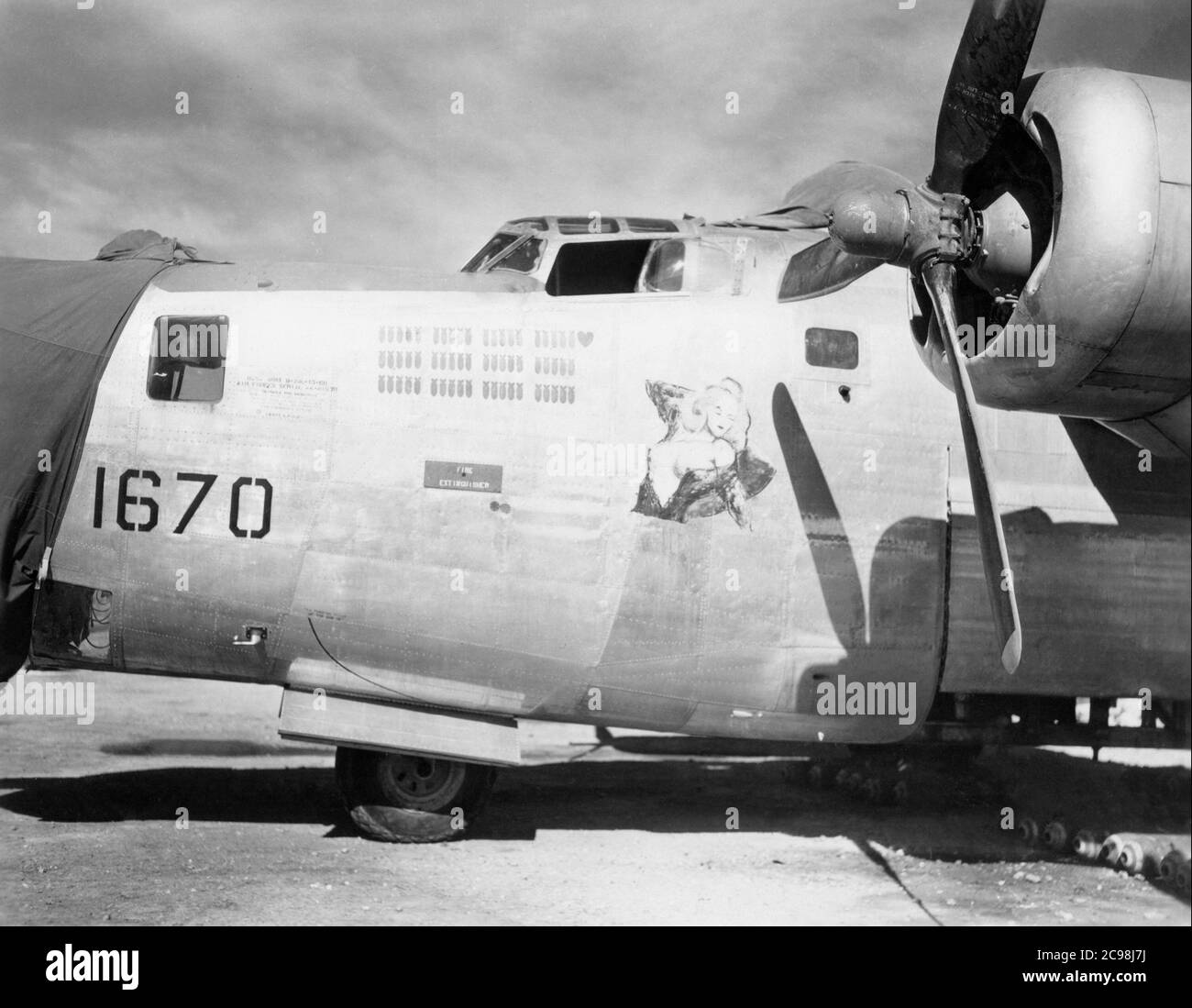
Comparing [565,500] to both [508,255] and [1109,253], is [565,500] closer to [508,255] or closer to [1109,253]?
[508,255]

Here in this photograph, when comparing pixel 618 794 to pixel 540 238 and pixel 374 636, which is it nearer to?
pixel 374 636

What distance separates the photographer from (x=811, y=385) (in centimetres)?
756

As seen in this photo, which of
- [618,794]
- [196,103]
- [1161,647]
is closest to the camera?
[1161,647]

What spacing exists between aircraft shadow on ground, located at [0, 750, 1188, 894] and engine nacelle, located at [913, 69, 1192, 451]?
3688mm

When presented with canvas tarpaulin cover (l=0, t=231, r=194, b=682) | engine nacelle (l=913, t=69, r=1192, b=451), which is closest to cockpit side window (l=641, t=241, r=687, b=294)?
engine nacelle (l=913, t=69, r=1192, b=451)

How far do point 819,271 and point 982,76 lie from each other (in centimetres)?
169

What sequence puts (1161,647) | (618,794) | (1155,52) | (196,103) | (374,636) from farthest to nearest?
(618,794) → (196,103) → (1161,647) → (374,636) → (1155,52)

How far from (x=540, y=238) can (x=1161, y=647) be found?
532cm

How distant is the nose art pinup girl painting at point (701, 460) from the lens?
733cm

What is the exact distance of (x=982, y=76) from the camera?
605 cm

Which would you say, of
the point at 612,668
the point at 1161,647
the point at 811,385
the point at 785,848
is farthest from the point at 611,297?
the point at 1161,647

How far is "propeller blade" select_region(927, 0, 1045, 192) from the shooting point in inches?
232

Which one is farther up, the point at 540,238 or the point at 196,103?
the point at 196,103
